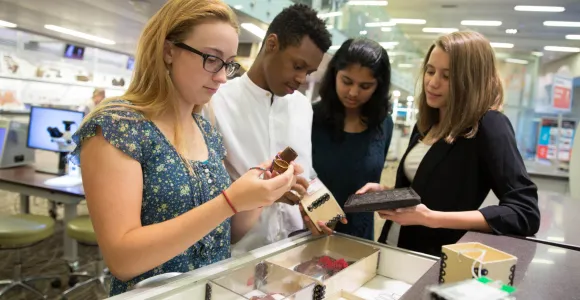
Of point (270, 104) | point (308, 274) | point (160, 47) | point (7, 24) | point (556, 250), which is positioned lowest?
point (308, 274)

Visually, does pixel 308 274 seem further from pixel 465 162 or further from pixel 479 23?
pixel 479 23

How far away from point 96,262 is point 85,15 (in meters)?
4.63

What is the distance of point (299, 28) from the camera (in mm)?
1350

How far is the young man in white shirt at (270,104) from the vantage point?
135 cm

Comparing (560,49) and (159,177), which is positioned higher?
(560,49)

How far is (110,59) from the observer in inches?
359

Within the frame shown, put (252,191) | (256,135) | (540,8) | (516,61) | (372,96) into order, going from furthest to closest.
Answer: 1. (516,61)
2. (540,8)
3. (372,96)
4. (256,135)
5. (252,191)

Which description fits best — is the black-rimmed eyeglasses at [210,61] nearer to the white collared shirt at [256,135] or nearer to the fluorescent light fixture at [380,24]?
the white collared shirt at [256,135]

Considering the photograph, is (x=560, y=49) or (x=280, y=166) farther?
(x=560, y=49)

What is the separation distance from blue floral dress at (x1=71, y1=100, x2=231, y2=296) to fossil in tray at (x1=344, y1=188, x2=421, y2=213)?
37 centimetres

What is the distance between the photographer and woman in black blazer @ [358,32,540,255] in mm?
1126

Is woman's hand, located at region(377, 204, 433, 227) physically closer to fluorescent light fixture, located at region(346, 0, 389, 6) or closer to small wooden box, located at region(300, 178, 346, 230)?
small wooden box, located at region(300, 178, 346, 230)

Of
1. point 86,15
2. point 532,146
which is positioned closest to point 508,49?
point 532,146

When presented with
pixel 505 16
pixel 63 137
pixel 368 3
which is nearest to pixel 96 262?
pixel 63 137
